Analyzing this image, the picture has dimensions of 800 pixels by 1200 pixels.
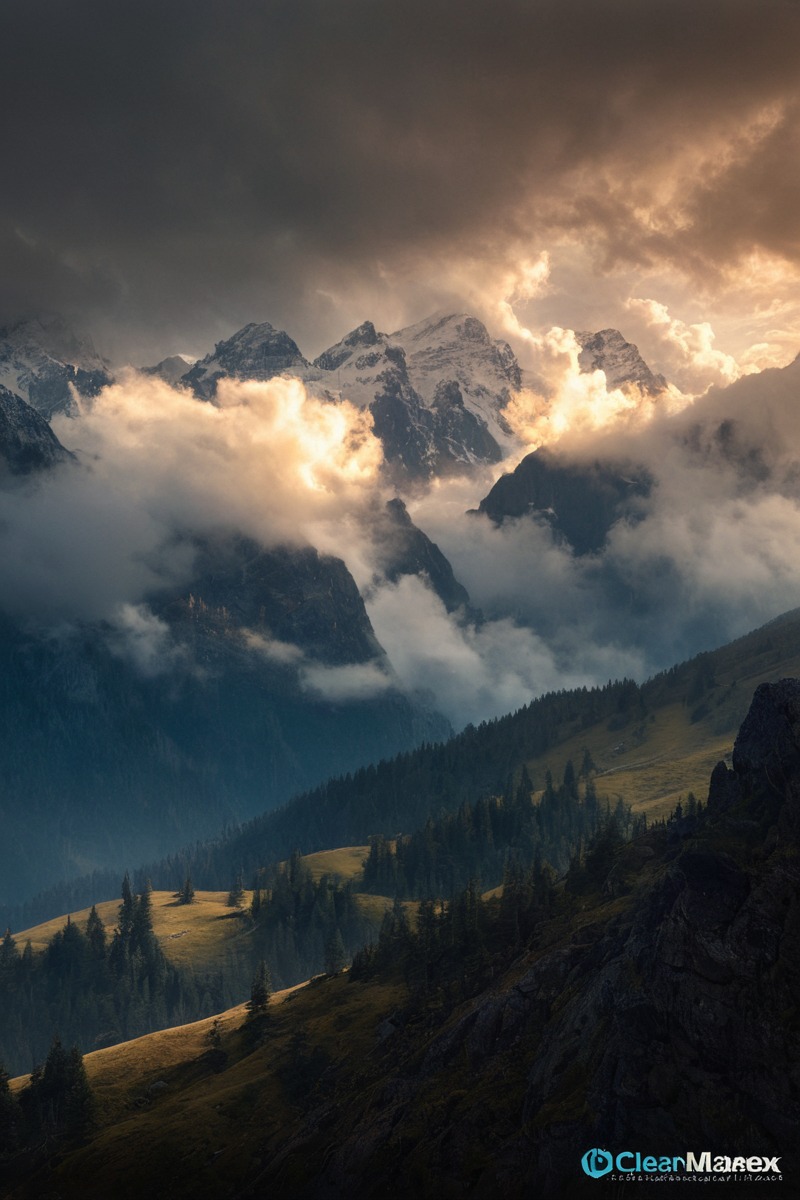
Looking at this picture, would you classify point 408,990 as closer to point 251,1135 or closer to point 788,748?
point 251,1135

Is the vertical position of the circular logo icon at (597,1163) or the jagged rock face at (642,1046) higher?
the jagged rock face at (642,1046)

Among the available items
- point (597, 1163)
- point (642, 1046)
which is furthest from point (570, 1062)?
point (597, 1163)

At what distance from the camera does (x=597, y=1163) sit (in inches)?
2891

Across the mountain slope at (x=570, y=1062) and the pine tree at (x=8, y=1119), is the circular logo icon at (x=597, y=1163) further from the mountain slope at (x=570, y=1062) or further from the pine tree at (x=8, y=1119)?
the pine tree at (x=8, y=1119)

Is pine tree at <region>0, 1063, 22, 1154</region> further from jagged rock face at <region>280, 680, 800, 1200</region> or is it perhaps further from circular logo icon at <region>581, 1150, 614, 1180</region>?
circular logo icon at <region>581, 1150, 614, 1180</region>

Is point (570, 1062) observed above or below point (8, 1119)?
above

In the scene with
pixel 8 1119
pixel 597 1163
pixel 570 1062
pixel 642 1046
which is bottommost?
pixel 597 1163

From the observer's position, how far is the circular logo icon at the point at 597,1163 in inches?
2864

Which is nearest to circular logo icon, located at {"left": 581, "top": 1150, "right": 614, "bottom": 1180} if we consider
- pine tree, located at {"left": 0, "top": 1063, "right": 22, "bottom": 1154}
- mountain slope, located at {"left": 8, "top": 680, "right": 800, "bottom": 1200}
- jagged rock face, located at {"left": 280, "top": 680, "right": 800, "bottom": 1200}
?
mountain slope, located at {"left": 8, "top": 680, "right": 800, "bottom": 1200}

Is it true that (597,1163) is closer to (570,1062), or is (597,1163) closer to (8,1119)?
(570,1062)

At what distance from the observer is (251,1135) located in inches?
4444

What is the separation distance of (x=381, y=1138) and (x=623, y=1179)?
28.3 metres

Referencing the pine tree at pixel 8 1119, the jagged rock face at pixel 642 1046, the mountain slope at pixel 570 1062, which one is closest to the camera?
the jagged rock face at pixel 642 1046

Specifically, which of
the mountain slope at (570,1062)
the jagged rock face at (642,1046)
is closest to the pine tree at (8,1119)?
the mountain slope at (570,1062)
